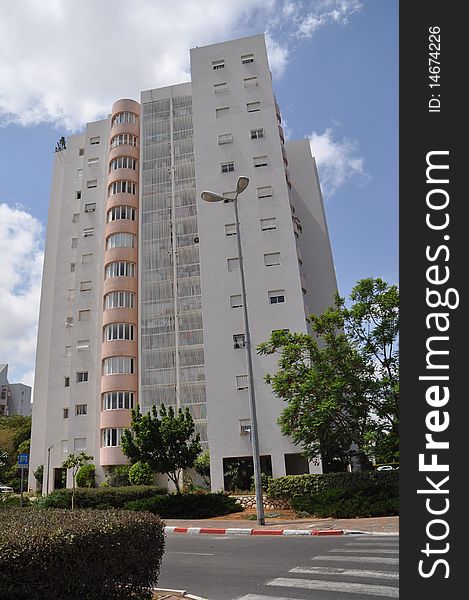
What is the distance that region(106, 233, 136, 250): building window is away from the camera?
134 feet

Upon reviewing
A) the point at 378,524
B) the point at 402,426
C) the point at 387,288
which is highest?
the point at 387,288

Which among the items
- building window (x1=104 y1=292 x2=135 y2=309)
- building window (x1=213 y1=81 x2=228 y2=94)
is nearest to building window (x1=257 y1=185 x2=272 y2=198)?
building window (x1=213 y1=81 x2=228 y2=94)

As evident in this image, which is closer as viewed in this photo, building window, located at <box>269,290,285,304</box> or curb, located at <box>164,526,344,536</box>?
curb, located at <box>164,526,344,536</box>

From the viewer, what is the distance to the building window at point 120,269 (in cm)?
4005

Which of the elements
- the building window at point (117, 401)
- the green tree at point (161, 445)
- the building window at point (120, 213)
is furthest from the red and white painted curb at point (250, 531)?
the building window at point (120, 213)

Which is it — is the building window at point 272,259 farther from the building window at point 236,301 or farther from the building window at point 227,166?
the building window at point 227,166

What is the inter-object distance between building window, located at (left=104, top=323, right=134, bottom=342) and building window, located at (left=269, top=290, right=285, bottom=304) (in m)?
12.4

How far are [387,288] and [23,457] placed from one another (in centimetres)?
1842

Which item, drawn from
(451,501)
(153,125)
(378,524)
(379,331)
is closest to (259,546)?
(378,524)

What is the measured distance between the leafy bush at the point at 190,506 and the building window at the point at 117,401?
44.4ft

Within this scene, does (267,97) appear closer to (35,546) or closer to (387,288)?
(387,288)

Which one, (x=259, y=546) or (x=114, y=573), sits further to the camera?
(x=259, y=546)

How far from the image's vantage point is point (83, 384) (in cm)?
3881

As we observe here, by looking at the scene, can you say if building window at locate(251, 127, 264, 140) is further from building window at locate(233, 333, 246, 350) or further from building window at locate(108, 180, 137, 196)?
building window at locate(233, 333, 246, 350)
